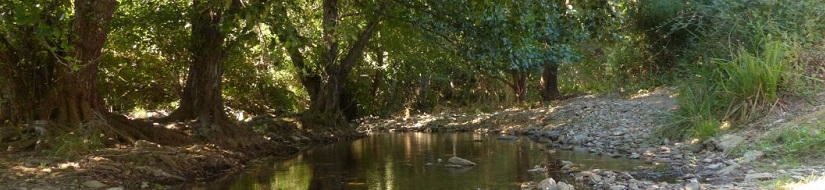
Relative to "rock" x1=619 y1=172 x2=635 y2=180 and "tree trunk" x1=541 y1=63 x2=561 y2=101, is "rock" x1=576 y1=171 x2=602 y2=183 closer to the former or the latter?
"rock" x1=619 y1=172 x2=635 y2=180

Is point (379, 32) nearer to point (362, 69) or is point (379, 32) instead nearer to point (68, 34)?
point (362, 69)

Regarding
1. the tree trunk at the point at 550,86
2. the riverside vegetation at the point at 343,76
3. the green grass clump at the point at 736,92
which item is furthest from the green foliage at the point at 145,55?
the tree trunk at the point at 550,86

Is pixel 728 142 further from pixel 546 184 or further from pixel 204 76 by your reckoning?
pixel 204 76

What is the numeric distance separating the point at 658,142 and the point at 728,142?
1869 millimetres

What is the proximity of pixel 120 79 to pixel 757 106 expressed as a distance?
11674 millimetres

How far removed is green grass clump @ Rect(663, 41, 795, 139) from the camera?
35.8 ft

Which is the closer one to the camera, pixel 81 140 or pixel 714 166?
pixel 714 166

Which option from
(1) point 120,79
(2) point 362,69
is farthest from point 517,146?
(2) point 362,69

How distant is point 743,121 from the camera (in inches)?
431

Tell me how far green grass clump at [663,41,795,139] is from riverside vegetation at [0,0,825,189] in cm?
3

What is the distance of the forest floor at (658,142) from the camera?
26.7ft

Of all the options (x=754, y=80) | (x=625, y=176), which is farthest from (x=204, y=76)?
(x=754, y=80)

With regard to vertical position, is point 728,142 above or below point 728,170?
above

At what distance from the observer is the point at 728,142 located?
10359mm
